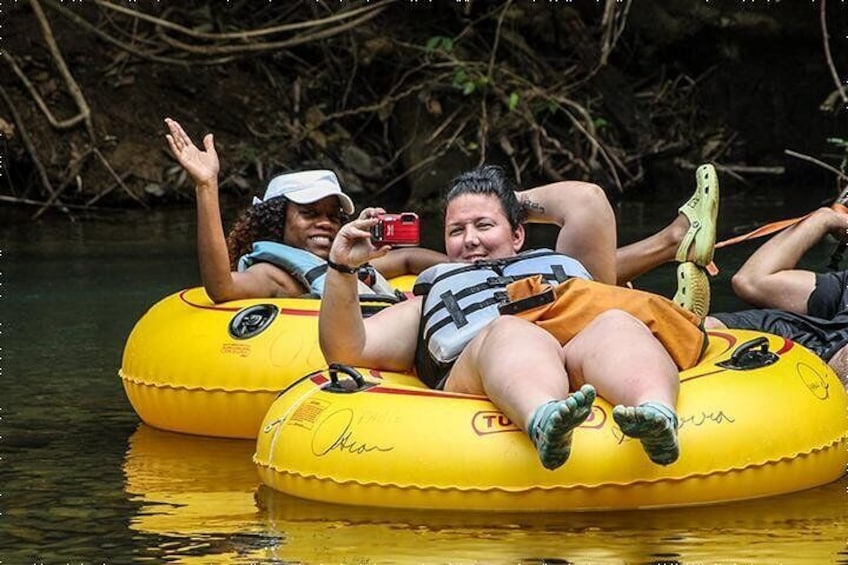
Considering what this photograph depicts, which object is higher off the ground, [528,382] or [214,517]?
[528,382]

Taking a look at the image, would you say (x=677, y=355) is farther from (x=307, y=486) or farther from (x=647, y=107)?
(x=647, y=107)

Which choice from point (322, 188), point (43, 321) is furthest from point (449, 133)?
point (322, 188)

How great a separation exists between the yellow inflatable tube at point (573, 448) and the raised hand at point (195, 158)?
0.95 m

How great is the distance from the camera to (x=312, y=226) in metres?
5.63

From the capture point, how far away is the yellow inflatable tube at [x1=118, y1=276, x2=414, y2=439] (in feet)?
16.5

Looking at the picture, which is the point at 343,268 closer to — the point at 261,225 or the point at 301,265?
the point at 301,265

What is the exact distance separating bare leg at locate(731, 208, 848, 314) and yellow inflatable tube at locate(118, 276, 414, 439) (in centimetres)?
124

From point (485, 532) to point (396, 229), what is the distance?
75 cm

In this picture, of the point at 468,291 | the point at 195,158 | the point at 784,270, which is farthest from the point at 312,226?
the point at 784,270

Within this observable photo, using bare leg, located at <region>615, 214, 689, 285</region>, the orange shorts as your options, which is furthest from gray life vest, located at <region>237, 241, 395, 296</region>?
the orange shorts

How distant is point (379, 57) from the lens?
1176 cm

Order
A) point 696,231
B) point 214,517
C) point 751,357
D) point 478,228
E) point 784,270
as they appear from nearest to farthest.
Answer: point 214,517
point 751,357
point 478,228
point 696,231
point 784,270

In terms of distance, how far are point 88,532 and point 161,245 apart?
563 centimetres

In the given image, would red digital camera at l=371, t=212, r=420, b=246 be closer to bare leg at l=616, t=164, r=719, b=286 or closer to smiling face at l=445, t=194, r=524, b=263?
smiling face at l=445, t=194, r=524, b=263
